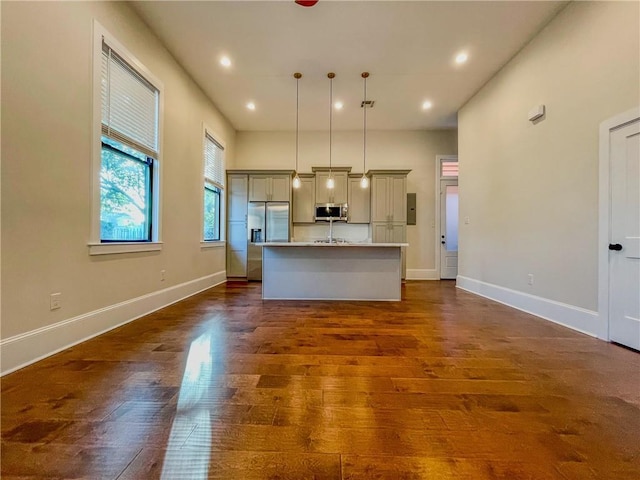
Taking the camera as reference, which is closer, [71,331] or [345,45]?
[71,331]

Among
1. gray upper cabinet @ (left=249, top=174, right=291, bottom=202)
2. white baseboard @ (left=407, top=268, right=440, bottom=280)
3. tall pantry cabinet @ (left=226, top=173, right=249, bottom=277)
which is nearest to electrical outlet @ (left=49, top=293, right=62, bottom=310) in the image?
tall pantry cabinet @ (left=226, top=173, right=249, bottom=277)

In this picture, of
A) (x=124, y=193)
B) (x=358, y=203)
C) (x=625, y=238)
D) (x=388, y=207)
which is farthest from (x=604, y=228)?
(x=124, y=193)

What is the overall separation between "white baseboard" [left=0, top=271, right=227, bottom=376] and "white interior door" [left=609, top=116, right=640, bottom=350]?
15.5ft

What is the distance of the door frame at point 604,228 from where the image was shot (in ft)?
8.34

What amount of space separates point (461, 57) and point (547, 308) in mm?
3457

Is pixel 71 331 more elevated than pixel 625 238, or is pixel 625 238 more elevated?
pixel 625 238

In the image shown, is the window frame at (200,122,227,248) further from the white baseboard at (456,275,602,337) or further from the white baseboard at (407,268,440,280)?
the white baseboard at (456,275,602,337)

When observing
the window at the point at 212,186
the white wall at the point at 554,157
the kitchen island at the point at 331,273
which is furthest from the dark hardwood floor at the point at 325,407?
the window at the point at 212,186

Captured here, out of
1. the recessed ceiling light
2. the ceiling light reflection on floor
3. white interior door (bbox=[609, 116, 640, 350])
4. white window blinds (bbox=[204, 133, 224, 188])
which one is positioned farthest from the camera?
white window blinds (bbox=[204, 133, 224, 188])

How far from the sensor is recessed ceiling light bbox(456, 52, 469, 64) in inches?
149

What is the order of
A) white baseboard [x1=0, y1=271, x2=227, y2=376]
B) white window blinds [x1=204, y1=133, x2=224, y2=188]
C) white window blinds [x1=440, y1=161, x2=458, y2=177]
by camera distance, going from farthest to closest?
white window blinds [x1=440, y1=161, x2=458, y2=177] → white window blinds [x1=204, y1=133, x2=224, y2=188] → white baseboard [x1=0, y1=271, x2=227, y2=376]

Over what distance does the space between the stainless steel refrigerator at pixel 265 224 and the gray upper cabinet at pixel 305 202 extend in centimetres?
34

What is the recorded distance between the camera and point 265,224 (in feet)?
20.2

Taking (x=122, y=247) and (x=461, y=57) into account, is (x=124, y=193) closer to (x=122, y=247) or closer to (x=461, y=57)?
(x=122, y=247)
